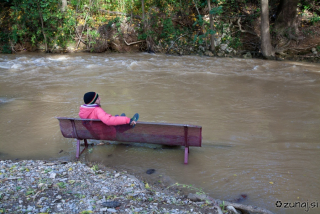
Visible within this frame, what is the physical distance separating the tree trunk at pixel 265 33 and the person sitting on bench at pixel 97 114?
12.6 m

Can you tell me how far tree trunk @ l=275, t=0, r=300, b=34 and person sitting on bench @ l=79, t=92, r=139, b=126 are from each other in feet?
46.7

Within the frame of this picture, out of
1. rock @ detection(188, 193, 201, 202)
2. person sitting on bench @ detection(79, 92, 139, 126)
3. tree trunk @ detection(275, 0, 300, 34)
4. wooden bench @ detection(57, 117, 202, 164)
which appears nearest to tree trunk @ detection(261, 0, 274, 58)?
tree trunk @ detection(275, 0, 300, 34)

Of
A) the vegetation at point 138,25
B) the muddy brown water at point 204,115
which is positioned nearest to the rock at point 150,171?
the muddy brown water at point 204,115

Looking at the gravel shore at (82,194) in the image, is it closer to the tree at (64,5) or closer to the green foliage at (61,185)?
the green foliage at (61,185)

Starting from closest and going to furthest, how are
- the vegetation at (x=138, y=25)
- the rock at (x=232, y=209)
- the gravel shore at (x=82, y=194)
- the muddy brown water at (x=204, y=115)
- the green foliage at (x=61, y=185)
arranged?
the gravel shore at (x=82, y=194) < the rock at (x=232, y=209) < the green foliage at (x=61, y=185) < the muddy brown water at (x=204, y=115) < the vegetation at (x=138, y=25)

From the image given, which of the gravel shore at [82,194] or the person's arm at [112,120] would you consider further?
the person's arm at [112,120]

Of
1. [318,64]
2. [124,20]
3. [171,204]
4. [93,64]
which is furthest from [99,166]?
[124,20]

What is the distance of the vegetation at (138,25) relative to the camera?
1723 cm

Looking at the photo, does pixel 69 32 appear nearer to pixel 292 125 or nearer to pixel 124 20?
pixel 124 20

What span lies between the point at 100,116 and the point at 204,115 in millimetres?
3343

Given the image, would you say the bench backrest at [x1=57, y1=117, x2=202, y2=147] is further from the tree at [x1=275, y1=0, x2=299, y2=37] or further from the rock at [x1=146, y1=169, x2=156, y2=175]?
the tree at [x1=275, y1=0, x2=299, y2=37]

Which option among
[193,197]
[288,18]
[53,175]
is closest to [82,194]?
[53,175]

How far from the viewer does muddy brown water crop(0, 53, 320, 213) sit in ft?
15.5

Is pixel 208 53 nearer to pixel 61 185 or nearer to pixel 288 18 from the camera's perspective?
pixel 288 18
